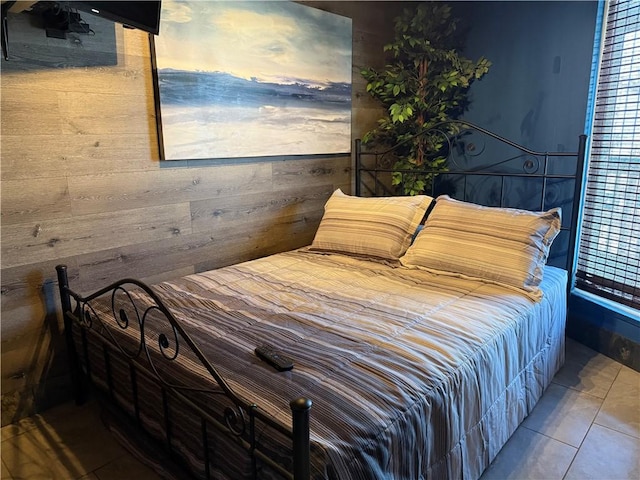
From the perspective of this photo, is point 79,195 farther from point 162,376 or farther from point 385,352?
point 385,352

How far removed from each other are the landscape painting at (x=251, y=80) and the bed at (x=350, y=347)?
0.60m

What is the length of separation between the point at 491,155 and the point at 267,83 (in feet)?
5.00

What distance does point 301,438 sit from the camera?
3.25 ft

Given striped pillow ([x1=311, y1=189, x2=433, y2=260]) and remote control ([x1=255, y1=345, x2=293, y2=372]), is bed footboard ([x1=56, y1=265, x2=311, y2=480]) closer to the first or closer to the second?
remote control ([x1=255, y1=345, x2=293, y2=372])

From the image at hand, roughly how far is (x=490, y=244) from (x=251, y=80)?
157cm

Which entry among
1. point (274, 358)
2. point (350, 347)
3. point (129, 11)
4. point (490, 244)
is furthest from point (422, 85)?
point (274, 358)

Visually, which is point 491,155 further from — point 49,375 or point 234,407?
point 49,375

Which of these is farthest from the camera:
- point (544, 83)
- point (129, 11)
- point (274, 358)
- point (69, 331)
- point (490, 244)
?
point (544, 83)

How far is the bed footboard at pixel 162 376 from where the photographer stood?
1.07 meters

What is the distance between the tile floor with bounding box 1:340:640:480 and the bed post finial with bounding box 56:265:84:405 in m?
0.09

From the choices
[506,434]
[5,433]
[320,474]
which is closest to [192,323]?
[320,474]

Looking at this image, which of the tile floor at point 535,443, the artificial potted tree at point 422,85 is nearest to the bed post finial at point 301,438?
the tile floor at point 535,443

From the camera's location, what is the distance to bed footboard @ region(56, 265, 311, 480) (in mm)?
1067

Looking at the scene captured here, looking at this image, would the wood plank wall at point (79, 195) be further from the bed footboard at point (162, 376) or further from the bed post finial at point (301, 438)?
the bed post finial at point (301, 438)
